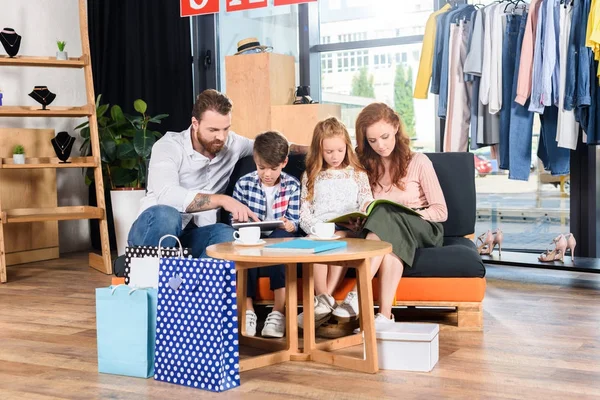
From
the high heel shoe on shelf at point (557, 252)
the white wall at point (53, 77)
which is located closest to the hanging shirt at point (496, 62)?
the high heel shoe on shelf at point (557, 252)

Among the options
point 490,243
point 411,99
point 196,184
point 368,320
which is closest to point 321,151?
point 196,184

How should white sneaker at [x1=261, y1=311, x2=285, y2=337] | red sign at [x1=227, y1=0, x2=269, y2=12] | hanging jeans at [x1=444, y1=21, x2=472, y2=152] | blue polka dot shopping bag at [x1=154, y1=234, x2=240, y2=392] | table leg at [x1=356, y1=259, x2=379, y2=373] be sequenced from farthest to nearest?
red sign at [x1=227, y1=0, x2=269, y2=12], hanging jeans at [x1=444, y1=21, x2=472, y2=152], white sneaker at [x1=261, y1=311, x2=285, y2=337], table leg at [x1=356, y1=259, x2=379, y2=373], blue polka dot shopping bag at [x1=154, y1=234, x2=240, y2=392]

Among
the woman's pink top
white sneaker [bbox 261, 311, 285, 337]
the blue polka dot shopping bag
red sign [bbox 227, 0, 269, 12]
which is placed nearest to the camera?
the blue polka dot shopping bag

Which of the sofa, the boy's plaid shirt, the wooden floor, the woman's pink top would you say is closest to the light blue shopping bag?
the wooden floor

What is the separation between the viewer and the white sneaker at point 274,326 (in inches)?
118

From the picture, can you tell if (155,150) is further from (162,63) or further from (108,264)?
(162,63)

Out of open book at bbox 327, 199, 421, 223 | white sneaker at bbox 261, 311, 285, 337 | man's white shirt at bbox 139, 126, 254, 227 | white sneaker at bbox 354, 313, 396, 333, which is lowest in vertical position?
white sneaker at bbox 261, 311, 285, 337

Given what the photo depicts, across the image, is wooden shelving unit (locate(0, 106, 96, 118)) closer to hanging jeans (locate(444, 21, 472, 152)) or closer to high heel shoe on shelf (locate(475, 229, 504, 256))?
hanging jeans (locate(444, 21, 472, 152))

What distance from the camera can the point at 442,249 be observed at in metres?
3.19

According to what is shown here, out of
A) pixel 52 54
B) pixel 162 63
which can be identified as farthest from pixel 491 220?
pixel 52 54

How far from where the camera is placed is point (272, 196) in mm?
3307

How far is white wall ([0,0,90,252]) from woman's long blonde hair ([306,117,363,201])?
3.00m

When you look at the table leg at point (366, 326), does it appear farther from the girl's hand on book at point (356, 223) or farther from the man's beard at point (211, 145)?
the man's beard at point (211, 145)

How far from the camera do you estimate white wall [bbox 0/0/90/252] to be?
5.57 m
